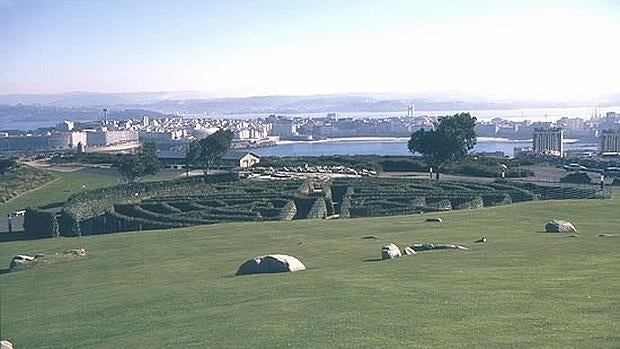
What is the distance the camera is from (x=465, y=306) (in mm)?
12875

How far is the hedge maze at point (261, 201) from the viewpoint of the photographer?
115ft

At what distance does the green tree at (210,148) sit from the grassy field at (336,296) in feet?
142

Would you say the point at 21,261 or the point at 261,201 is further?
the point at 261,201

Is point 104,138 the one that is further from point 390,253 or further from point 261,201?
point 390,253

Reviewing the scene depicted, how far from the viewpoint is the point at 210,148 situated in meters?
69.0

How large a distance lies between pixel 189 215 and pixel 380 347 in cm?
2631

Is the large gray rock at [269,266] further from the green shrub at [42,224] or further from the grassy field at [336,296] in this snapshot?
the green shrub at [42,224]

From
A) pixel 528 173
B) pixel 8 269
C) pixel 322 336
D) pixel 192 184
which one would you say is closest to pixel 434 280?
pixel 322 336

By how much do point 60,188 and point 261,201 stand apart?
84.1 ft

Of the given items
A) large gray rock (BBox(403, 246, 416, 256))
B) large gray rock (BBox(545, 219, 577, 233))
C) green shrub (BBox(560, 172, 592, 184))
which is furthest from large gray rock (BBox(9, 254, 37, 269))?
green shrub (BBox(560, 172, 592, 184))

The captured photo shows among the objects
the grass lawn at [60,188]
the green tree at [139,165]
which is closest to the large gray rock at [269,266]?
the grass lawn at [60,188]

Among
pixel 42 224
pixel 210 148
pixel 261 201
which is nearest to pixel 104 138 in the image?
pixel 210 148

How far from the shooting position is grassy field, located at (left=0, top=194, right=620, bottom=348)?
1143cm

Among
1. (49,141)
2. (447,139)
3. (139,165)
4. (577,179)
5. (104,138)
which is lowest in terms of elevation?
(104,138)
